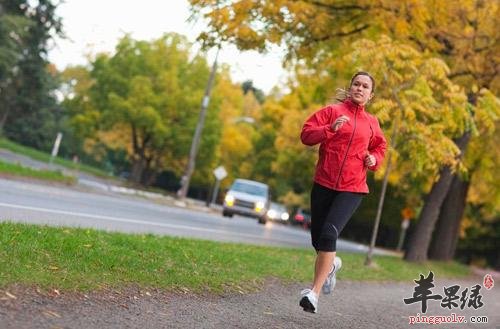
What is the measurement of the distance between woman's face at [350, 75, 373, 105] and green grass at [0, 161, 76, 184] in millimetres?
15394

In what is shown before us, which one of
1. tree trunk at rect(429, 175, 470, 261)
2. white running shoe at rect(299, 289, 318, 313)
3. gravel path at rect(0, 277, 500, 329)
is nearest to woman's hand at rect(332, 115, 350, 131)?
white running shoe at rect(299, 289, 318, 313)

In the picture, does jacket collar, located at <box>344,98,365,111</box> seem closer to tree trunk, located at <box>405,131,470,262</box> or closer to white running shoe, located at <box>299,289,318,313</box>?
white running shoe, located at <box>299,289,318,313</box>

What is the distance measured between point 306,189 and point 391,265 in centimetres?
3534

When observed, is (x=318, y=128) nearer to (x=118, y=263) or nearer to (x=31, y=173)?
(x=118, y=263)

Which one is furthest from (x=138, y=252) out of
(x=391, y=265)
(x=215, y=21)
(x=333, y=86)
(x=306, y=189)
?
(x=306, y=189)

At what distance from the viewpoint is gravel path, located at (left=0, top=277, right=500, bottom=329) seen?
4.70 metres

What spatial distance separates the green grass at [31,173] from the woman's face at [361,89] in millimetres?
15394

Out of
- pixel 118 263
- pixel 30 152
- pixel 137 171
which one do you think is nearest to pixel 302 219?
pixel 137 171

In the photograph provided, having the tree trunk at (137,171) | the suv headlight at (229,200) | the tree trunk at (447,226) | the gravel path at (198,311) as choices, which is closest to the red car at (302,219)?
the tree trunk at (137,171)

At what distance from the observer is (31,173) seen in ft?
67.6

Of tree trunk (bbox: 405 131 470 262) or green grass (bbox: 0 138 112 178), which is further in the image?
green grass (bbox: 0 138 112 178)

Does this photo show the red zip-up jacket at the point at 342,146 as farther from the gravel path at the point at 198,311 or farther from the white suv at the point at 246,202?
the white suv at the point at 246,202

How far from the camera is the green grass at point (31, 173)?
64.5ft

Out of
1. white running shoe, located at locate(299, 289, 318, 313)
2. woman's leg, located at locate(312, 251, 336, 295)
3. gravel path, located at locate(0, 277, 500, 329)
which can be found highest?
woman's leg, located at locate(312, 251, 336, 295)
